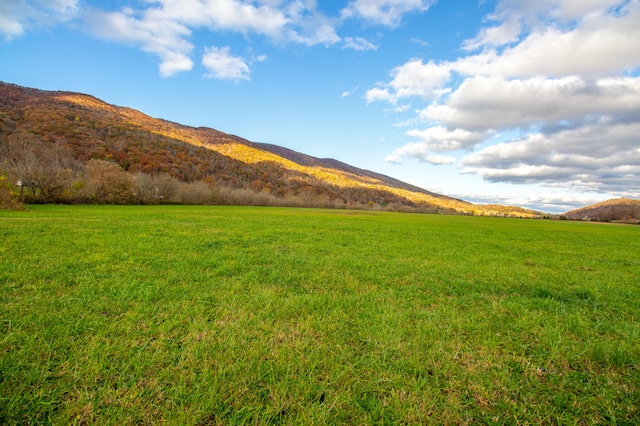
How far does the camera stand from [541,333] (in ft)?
14.2

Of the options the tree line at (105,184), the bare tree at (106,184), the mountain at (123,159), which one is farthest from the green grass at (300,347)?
the mountain at (123,159)

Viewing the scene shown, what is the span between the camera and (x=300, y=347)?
3.53m

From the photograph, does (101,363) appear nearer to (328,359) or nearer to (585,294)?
(328,359)

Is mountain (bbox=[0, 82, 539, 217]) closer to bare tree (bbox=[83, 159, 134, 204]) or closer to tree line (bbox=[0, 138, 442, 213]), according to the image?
tree line (bbox=[0, 138, 442, 213])

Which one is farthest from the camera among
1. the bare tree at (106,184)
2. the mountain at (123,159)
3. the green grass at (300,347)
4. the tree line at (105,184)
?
the mountain at (123,159)

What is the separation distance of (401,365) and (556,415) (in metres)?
1.45

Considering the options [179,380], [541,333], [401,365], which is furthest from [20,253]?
[541,333]

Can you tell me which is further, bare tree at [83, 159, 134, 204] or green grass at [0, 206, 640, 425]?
bare tree at [83, 159, 134, 204]

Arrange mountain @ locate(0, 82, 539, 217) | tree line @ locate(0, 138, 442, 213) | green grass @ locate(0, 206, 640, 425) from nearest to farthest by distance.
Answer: green grass @ locate(0, 206, 640, 425)
tree line @ locate(0, 138, 442, 213)
mountain @ locate(0, 82, 539, 217)

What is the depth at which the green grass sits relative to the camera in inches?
99.7

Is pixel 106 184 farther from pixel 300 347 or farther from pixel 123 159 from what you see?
pixel 300 347

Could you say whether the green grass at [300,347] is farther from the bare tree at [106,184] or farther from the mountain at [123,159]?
the mountain at [123,159]

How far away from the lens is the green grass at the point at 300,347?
2533 mm

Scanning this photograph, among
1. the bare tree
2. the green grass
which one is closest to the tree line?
the bare tree
